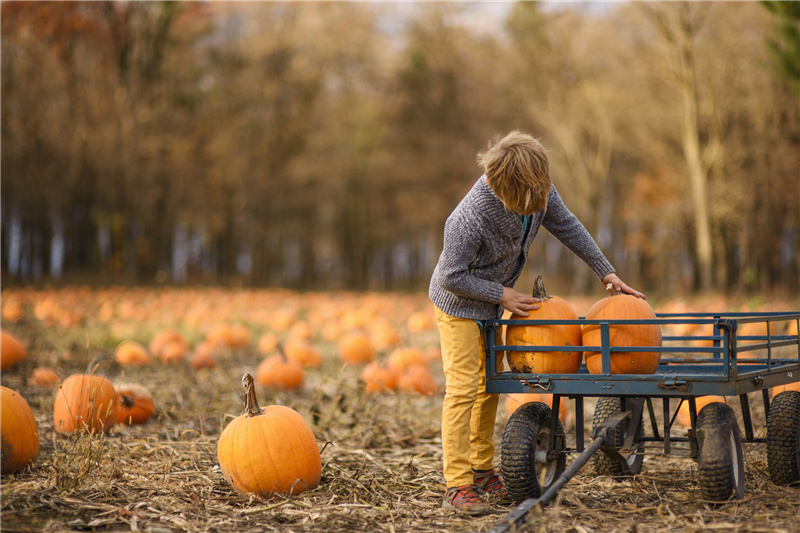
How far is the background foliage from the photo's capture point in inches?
723

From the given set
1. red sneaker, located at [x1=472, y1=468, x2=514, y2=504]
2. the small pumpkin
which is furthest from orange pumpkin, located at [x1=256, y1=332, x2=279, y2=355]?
red sneaker, located at [x1=472, y1=468, x2=514, y2=504]

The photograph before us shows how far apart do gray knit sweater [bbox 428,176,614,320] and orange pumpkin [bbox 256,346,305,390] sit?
323 cm

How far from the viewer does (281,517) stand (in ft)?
10.6

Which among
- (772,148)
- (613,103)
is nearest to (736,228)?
(772,148)

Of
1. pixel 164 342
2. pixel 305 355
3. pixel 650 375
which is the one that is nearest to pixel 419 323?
pixel 305 355

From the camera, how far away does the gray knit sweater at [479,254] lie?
11.5 feet

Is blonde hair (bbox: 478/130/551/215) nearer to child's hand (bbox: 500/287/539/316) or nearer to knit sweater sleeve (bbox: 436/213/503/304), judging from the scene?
knit sweater sleeve (bbox: 436/213/503/304)

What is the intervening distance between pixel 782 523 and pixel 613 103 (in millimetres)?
20886

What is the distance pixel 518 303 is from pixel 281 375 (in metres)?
3.62

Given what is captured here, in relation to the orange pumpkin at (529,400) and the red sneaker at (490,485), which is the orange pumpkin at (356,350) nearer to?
the orange pumpkin at (529,400)

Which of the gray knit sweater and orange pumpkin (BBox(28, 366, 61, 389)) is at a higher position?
the gray knit sweater

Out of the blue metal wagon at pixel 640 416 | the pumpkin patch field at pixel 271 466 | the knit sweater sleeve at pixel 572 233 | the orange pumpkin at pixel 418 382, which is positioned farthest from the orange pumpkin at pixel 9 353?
the knit sweater sleeve at pixel 572 233

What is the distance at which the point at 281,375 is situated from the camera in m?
6.66

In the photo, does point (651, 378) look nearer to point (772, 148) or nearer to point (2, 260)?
point (772, 148)
